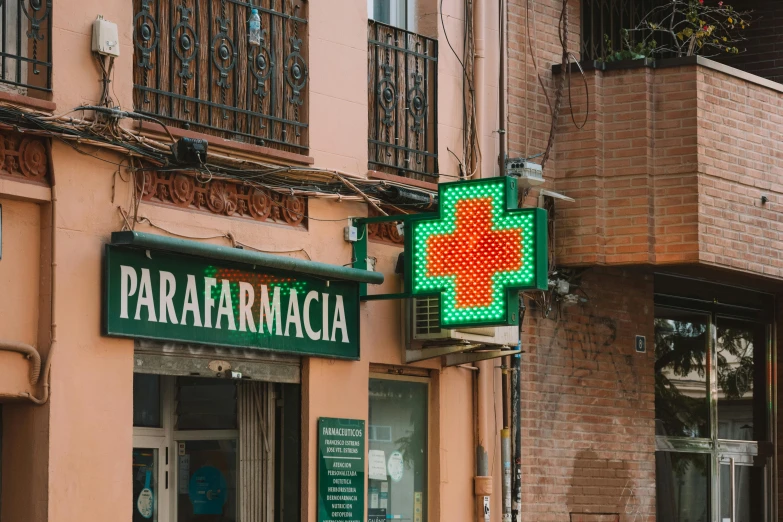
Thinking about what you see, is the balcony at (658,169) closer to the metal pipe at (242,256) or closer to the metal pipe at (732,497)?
the metal pipe at (242,256)

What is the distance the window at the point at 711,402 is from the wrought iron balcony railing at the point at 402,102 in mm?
4044

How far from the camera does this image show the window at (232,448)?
37.5 feet

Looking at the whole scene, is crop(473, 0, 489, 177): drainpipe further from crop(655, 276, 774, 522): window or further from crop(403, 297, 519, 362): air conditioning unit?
crop(655, 276, 774, 522): window

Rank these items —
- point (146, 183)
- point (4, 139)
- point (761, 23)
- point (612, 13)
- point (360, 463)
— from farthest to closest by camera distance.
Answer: point (761, 23) < point (612, 13) < point (360, 463) < point (146, 183) < point (4, 139)

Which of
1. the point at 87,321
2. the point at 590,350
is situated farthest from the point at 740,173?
the point at 87,321

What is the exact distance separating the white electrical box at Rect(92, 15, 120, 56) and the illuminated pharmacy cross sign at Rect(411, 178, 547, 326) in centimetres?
288

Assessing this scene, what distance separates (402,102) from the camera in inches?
509

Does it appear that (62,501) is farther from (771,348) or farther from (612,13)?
(771,348)

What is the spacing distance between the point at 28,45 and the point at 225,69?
1.86 meters

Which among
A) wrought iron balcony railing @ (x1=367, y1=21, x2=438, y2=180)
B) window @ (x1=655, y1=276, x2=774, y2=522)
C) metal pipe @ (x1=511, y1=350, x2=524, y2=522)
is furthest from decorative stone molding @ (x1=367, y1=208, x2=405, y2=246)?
window @ (x1=655, y1=276, x2=774, y2=522)

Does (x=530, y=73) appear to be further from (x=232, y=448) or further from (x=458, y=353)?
(x=232, y=448)

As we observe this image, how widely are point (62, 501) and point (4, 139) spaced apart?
2.31 metres

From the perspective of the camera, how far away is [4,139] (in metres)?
9.29

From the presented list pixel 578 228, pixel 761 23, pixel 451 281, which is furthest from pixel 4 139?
pixel 761 23
